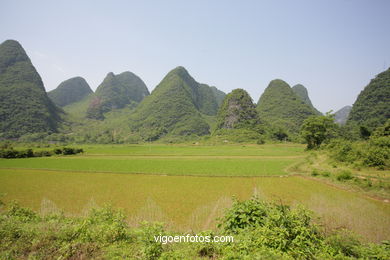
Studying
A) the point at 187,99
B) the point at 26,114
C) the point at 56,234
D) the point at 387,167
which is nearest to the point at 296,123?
A: the point at 187,99

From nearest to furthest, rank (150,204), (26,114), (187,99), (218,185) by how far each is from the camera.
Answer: (150,204) → (218,185) → (26,114) → (187,99)

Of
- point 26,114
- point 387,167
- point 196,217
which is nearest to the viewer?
point 196,217

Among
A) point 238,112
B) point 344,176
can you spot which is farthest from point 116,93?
point 344,176

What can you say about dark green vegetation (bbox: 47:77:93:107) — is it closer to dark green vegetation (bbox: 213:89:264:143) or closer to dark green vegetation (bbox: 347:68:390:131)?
dark green vegetation (bbox: 213:89:264:143)

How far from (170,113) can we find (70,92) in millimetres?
93020

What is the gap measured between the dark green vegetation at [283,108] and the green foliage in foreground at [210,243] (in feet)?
232

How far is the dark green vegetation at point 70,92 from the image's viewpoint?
126269 millimetres

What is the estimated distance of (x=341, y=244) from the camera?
4.08m

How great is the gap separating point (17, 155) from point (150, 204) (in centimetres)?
3433

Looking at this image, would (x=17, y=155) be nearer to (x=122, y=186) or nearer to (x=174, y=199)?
(x=122, y=186)

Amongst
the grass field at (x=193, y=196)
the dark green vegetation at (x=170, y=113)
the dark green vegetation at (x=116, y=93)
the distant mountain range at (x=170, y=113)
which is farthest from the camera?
the dark green vegetation at (x=116, y=93)

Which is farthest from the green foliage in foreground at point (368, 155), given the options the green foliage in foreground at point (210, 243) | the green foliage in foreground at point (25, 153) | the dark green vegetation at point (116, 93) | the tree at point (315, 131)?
the dark green vegetation at point (116, 93)

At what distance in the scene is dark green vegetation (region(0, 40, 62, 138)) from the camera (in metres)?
64.3

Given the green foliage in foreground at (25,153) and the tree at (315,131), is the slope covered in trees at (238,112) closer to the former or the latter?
the tree at (315,131)
